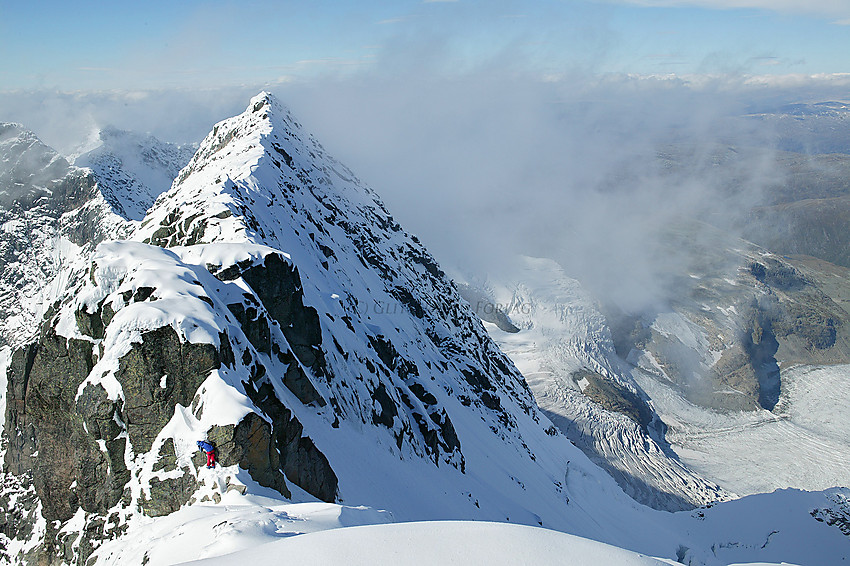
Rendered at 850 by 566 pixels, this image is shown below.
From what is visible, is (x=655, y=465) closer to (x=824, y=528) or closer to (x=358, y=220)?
(x=824, y=528)

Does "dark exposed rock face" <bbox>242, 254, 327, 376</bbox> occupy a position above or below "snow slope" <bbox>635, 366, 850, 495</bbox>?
above

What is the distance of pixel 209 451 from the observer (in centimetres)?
1647

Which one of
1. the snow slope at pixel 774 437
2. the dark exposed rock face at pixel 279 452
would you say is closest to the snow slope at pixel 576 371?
the snow slope at pixel 774 437

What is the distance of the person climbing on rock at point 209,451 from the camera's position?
54.0 feet

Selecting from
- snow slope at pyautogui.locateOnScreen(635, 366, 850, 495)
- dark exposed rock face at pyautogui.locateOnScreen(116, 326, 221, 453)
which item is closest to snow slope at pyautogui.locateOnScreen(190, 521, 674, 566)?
dark exposed rock face at pyautogui.locateOnScreen(116, 326, 221, 453)

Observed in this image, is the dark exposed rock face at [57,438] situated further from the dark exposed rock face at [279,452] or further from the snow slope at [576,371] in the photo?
the snow slope at [576,371]

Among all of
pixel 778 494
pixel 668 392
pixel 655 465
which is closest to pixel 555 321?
pixel 668 392

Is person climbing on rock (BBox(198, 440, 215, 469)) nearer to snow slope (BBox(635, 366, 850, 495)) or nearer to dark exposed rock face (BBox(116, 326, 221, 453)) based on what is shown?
dark exposed rock face (BBox(116, 326, 221, 453))

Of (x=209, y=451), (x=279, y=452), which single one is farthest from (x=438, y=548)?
(x=279, y=452)

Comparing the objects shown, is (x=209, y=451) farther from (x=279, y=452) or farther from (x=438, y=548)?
(x=438, y=548)

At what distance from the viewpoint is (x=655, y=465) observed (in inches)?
4284

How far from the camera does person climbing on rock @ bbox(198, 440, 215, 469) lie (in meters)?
16.5

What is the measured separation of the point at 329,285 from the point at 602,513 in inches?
1731

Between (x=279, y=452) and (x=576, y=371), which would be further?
(x=576, y=371)
